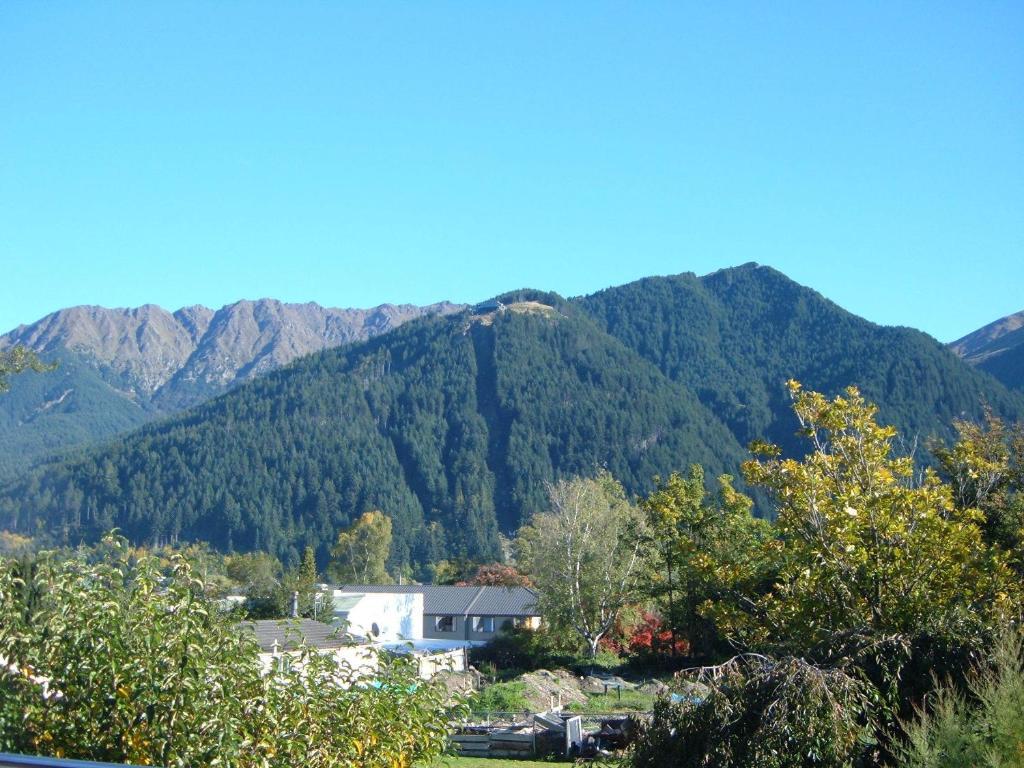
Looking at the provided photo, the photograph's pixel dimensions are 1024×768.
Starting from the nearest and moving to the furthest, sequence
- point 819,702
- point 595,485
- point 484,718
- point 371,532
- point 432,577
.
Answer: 1. point 819,702
2. point 484,718
3. point 595,485
4. point 371,532
5. point 432,577

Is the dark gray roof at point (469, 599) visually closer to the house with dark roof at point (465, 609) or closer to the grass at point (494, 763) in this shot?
the house with dark roof at point (465, 609)

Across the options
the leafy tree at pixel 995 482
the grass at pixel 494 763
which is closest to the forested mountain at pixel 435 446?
the grass at pixel 494 763

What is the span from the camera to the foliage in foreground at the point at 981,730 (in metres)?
6.36

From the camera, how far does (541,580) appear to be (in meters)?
47.4

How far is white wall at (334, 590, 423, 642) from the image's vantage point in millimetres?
54875

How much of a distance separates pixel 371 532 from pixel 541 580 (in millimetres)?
58620

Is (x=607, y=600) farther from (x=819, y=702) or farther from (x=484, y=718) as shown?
(x=819, y=702)

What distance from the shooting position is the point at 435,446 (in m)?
180

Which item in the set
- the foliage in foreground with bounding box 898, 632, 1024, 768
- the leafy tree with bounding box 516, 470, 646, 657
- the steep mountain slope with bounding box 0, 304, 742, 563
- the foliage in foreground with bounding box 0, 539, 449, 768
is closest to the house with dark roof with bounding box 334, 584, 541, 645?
the leafy tree with bounding box 516, 470, 646, 657

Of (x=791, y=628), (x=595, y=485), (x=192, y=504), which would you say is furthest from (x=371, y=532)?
(x=791, y=628)

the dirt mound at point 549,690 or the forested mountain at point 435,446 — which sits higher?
the forested mountain at point 435,446

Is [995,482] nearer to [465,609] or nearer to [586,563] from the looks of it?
[586,563]

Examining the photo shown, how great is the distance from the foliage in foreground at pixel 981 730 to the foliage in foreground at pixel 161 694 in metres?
3.67

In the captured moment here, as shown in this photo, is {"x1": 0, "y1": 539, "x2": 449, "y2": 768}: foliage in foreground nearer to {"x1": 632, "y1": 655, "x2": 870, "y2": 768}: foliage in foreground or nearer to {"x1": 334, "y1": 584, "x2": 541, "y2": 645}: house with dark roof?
{"x1": 632, "y1": 655, "x2": 870, "y2": 768}: foliage in foreground
